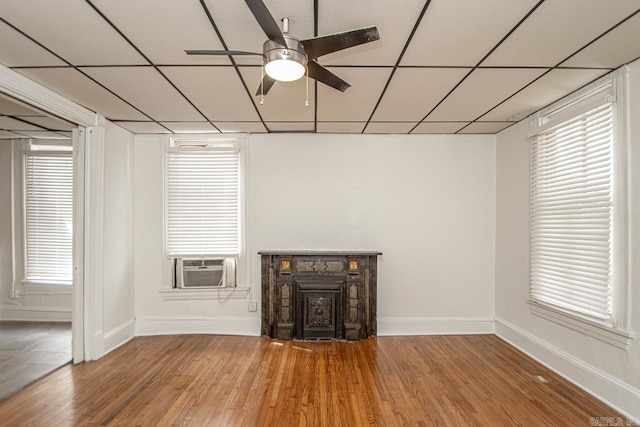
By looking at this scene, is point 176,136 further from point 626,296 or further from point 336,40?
point 626,296

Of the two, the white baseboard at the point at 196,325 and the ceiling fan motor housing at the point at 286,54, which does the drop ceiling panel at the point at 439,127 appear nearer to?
the ceiling fan motor housing at the point at 286,54

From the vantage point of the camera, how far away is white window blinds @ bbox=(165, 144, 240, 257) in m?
4.09

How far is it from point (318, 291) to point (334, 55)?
2.63m

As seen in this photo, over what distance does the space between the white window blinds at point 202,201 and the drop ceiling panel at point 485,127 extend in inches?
115

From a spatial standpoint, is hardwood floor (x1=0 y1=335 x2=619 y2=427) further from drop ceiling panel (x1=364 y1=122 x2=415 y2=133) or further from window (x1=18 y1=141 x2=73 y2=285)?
drop ceiling panel (x1=364 y1=122 x2=415 y2=133)

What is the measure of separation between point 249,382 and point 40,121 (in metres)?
3.71

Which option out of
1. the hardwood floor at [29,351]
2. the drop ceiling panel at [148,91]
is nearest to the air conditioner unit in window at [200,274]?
the hardwood floor at [29,351]

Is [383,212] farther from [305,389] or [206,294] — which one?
[206,294]

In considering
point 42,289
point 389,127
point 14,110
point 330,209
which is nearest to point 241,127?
point 330,209

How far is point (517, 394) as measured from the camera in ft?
8.63

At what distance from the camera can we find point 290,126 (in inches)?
150

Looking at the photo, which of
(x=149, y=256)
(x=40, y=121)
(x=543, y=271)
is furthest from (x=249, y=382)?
(x=40, y=121)

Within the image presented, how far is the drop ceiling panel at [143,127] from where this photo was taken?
3635mm

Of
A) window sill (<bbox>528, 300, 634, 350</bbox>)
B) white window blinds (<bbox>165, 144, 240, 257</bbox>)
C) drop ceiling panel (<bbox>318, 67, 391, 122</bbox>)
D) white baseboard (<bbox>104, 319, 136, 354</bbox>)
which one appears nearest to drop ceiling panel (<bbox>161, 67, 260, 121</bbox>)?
drop ceiling panel (<bbox>318, 67, 391, 122</bbox>)
